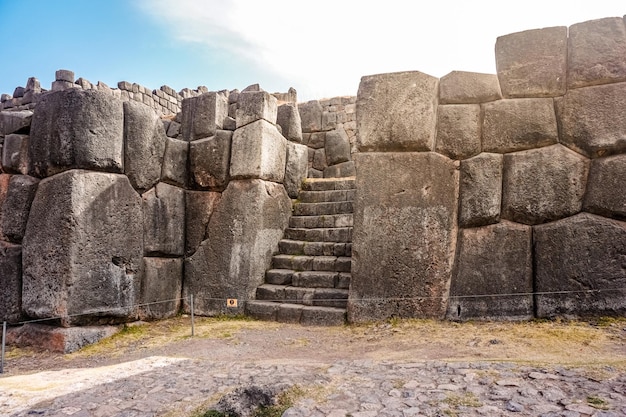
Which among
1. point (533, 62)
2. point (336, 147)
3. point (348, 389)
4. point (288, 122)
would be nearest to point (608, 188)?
point (533, 62)

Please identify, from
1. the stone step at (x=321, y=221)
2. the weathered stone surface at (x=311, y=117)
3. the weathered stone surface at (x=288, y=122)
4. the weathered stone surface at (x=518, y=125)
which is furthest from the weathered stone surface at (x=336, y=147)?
the weathered stone surface at (x=518, y=125)

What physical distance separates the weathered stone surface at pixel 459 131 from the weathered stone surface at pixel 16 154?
455 cm

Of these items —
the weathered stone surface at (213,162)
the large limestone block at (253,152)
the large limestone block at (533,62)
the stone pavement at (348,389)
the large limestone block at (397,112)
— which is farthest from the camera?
the weathered stone surface at (213,162)

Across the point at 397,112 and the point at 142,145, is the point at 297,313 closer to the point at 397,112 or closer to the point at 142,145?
the point at 397,112

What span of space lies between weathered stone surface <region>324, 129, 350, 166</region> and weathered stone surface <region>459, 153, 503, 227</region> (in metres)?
5.76

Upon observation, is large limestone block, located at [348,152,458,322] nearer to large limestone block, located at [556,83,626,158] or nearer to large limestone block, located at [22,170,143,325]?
large limestone block, located at [556,83,626,158]

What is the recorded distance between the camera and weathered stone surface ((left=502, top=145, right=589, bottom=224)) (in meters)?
4.16

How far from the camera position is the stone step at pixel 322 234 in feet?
19.9

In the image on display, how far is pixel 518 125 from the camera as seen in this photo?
4.38 meters

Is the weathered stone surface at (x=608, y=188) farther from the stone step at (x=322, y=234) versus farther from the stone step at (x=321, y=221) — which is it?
the stone step at (x=321, y=221)

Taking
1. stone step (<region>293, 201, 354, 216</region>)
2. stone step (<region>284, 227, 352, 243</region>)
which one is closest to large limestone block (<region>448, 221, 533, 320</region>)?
stone step (<region>284, 227, 352, 243</region>)

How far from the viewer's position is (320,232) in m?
6.25

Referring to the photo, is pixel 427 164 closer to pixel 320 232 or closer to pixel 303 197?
pixel 320 232

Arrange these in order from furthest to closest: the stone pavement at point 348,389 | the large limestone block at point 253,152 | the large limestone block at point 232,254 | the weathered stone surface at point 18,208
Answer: the large limestone block at point 253,152
the large limestone block at point 232,254
the weathered stone surface at point 18,208
the stone pavement at point 348,389
